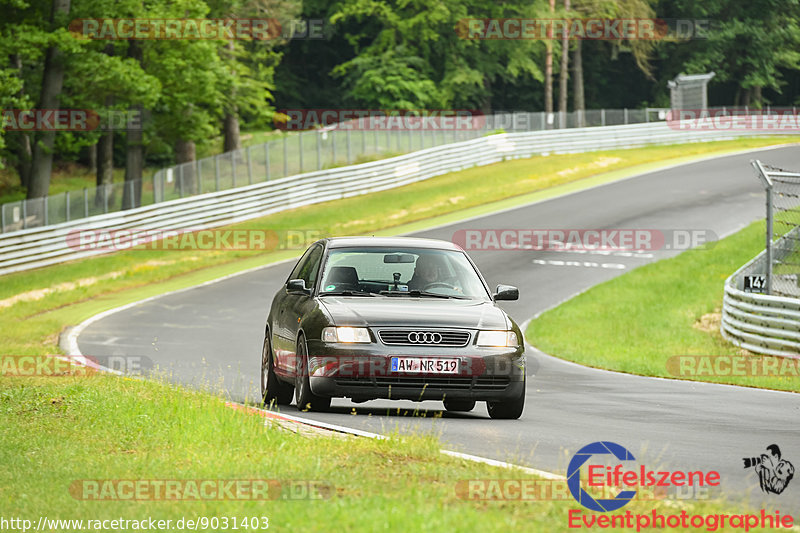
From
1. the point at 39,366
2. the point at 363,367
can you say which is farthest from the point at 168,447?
the point at 39,366

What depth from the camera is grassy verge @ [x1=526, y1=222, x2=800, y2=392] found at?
63.5 ft

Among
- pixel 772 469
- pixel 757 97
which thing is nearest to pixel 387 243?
pixel 772 469

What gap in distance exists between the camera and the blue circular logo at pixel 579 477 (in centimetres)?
629

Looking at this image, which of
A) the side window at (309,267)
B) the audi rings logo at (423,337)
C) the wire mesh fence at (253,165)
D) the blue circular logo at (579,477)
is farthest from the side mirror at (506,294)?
the wire mesh fence at (253,165)

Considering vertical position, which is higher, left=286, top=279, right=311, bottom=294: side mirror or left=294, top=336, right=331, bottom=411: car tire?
left=286, top=279, right=311, bottom=294: side mirror

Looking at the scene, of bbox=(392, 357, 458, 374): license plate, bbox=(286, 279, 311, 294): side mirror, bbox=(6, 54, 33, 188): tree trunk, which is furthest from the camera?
bbox=(6, 54, 33, 188): tree trunk

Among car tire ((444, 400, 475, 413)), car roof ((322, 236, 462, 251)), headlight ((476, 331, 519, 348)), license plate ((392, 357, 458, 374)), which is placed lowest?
car tire ((444, 400, 475, 413))

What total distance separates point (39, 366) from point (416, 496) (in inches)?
447

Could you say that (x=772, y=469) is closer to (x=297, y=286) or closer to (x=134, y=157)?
(x=297, y=286)

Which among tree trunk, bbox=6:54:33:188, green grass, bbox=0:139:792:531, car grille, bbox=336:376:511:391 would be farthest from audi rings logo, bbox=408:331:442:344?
tree trunk, bbox=6:54:33:188

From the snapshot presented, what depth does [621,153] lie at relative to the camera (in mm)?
52156

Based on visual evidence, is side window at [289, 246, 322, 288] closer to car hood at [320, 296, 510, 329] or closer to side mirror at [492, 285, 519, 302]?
car hood at [320, 296, 510, 329]

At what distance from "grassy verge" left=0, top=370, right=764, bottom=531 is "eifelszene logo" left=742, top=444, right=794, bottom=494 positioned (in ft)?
4.12

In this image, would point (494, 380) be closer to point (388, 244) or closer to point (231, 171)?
point (388, 244)
